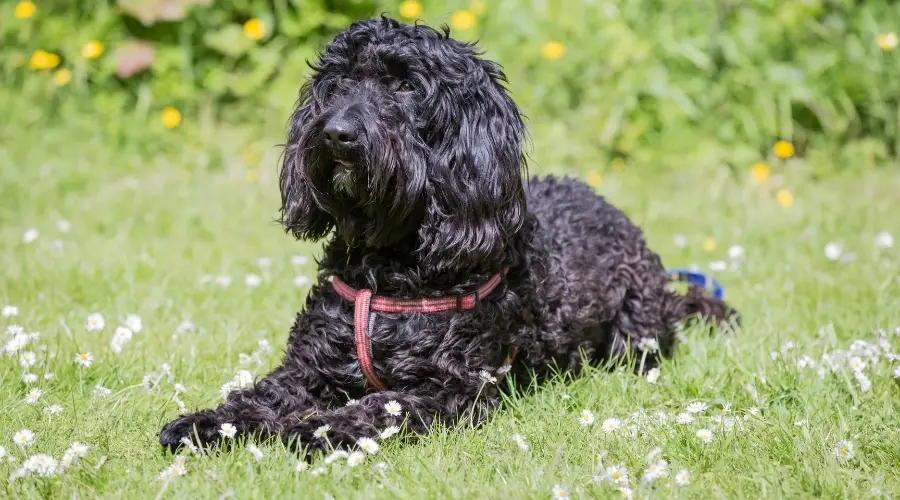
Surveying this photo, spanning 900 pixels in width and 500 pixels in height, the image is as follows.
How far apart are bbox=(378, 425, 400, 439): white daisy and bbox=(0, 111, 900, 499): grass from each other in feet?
0.17

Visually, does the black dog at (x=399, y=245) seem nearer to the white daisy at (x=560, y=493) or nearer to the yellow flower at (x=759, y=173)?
the white daisy at (x=560, y=493)

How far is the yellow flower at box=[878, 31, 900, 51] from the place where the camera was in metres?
6.88

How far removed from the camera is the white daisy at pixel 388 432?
2.92 meters

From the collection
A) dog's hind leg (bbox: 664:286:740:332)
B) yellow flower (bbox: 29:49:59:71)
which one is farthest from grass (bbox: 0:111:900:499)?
yellow flower (bbox: 29:49:59:71)

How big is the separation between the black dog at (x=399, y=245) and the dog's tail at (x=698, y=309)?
0.94 metres

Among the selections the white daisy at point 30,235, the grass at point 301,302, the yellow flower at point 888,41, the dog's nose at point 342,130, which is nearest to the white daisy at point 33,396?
the grass at point 301,302

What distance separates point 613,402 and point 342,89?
140cm

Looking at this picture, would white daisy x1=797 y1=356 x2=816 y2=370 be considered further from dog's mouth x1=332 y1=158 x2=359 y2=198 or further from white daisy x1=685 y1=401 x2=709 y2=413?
dog's mouth x1=332 y1=158 x2=359 y2=198

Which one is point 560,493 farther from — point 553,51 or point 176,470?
point 553,51

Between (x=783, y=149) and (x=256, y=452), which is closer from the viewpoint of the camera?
(x=256, y=452)

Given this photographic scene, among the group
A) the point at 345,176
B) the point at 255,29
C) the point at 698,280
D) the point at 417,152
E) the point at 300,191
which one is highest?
the point at 255,29

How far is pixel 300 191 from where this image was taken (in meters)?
3.27

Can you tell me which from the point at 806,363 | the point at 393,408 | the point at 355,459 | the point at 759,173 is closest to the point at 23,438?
the point at 355,459

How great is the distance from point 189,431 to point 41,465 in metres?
0.43
